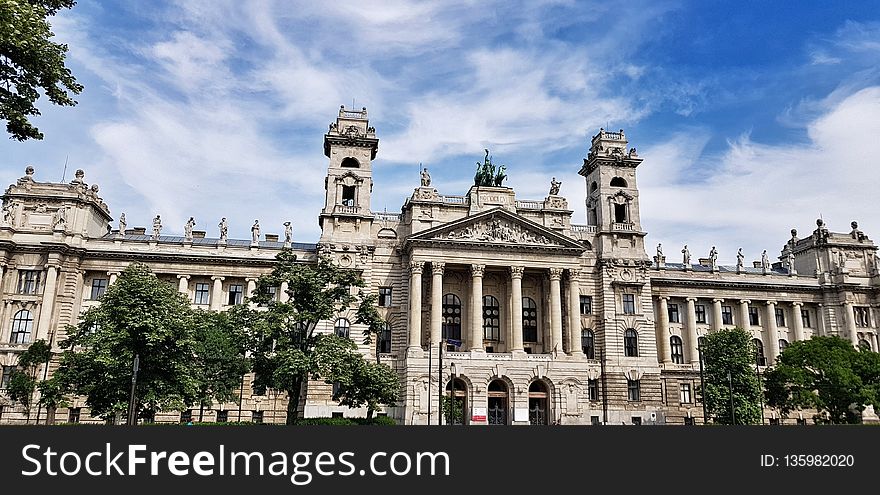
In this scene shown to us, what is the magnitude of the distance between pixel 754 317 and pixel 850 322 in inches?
444

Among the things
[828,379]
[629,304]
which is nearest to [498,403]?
[629,304]

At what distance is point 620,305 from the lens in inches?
2881

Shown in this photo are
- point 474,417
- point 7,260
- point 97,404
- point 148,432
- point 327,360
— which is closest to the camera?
point 148,432

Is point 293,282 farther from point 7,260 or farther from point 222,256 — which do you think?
point 7,260

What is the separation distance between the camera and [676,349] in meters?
79.2

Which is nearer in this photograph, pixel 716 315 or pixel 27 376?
pixel 27 376

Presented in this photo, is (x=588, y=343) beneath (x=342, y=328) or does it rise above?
beneath

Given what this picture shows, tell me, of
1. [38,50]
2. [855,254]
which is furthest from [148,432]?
[855,254]

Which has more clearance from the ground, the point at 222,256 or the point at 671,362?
the point at 222,256

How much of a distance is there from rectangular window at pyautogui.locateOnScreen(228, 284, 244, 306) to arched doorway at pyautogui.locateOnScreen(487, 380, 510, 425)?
28824 mm

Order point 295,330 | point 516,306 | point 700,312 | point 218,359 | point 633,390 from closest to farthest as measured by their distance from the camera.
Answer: point 218,359
point 295,330
point 516,306
point 633,390
point 700,312

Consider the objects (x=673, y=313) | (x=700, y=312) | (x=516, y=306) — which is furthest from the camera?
(x=700, y=312)

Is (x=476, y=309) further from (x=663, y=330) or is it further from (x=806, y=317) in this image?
(x=806, y=317)

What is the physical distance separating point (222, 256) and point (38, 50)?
4855cm
